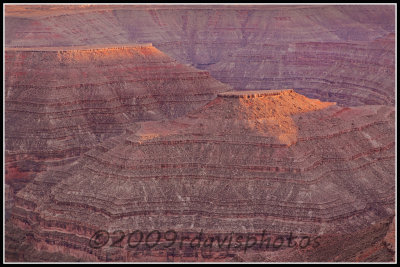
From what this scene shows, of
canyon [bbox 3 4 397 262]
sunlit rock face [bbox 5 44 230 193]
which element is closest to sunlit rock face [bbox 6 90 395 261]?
canyon [bbox 3 4 397 262]

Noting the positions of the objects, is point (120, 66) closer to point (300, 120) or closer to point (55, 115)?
point (55, 115)

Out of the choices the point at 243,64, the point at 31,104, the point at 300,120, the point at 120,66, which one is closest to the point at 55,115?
the point at 31,104

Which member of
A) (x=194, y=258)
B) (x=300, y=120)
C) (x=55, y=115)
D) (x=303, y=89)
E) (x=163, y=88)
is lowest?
(x=194, y=258)

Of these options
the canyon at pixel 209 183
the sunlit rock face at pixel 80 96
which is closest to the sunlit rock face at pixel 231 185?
the canyon at pixel 209 183

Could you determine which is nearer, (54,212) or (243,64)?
(54,212)

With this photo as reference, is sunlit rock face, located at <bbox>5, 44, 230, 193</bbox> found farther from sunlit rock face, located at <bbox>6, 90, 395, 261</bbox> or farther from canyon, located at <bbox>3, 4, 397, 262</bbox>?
sunlit rock face, located at <bbox>6, 90, 395, 261</bbox>

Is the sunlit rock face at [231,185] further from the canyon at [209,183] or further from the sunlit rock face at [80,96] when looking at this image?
the sunlit rock face at [80,96]

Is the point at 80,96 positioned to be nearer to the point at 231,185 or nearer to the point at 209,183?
the point at 209,183
